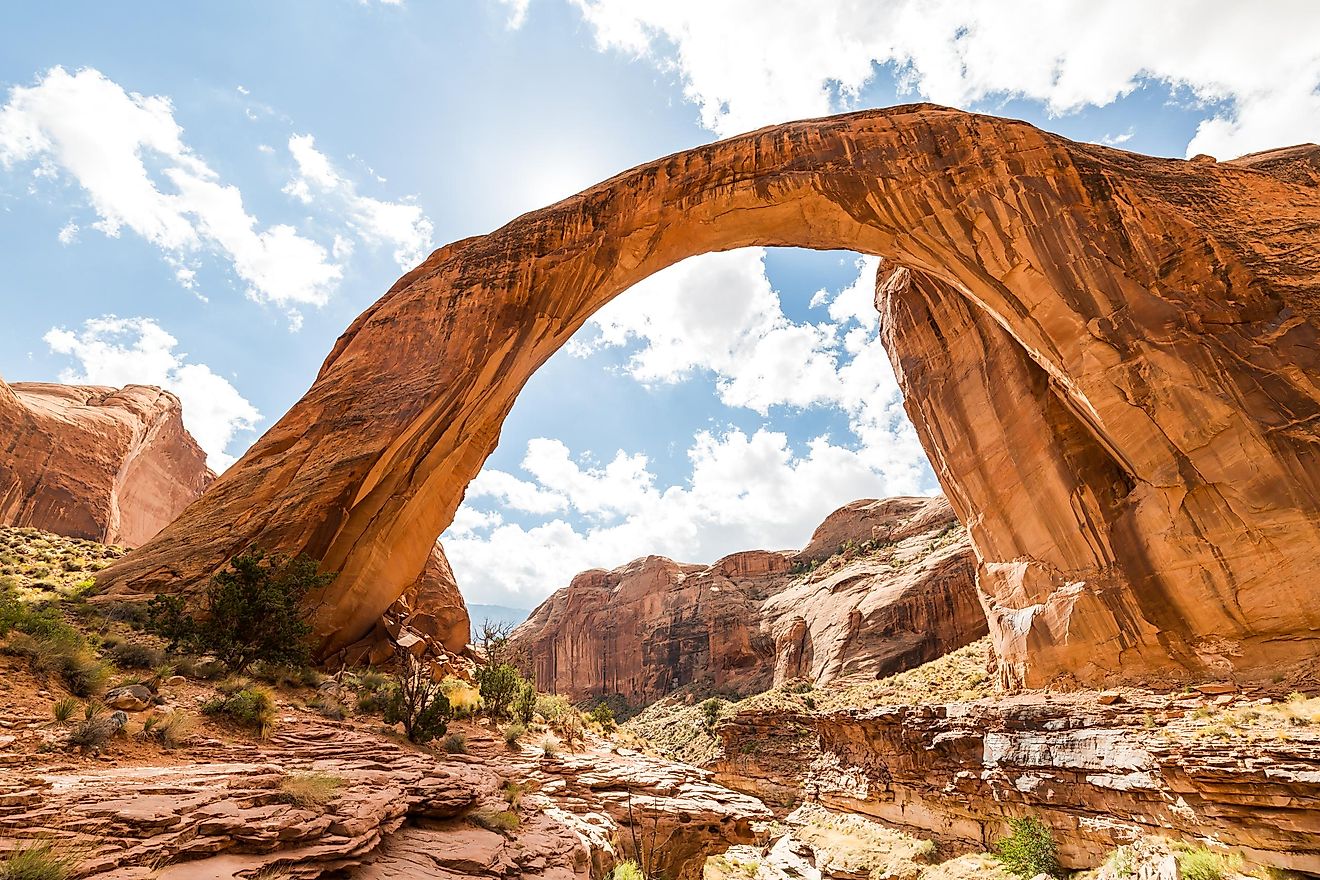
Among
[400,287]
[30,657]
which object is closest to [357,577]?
[30,657]

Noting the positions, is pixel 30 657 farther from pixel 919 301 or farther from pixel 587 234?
pixel 919 301

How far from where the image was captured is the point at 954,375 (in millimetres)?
18719

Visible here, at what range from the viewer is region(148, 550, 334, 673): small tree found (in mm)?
9570

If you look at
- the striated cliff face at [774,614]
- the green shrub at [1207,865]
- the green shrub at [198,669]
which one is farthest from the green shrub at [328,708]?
the green shrub at [1207,865]

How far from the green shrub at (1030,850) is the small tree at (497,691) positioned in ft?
41.5

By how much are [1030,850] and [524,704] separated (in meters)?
12.4

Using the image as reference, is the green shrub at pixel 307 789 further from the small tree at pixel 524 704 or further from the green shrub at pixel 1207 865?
the green shrub at pixel 1207 865

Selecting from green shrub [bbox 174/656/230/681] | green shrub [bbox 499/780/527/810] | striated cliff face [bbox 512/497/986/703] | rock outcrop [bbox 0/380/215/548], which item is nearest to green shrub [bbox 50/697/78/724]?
green shrub [bbox 174/656/230/681]

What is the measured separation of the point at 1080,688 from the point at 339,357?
2206 cm

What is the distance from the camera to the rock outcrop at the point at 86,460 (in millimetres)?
22406

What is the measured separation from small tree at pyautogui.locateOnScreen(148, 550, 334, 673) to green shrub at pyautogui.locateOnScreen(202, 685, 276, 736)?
A: 8.59 feet

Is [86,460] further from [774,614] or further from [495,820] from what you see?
[774,614]

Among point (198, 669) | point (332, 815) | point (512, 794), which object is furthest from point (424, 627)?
point (332, 815)

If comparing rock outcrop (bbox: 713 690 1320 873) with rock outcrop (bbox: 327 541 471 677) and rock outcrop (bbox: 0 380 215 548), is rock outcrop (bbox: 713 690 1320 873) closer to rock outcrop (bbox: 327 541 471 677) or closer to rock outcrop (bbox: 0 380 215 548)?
rock outcrop (bbox: 327 541 471 677)
